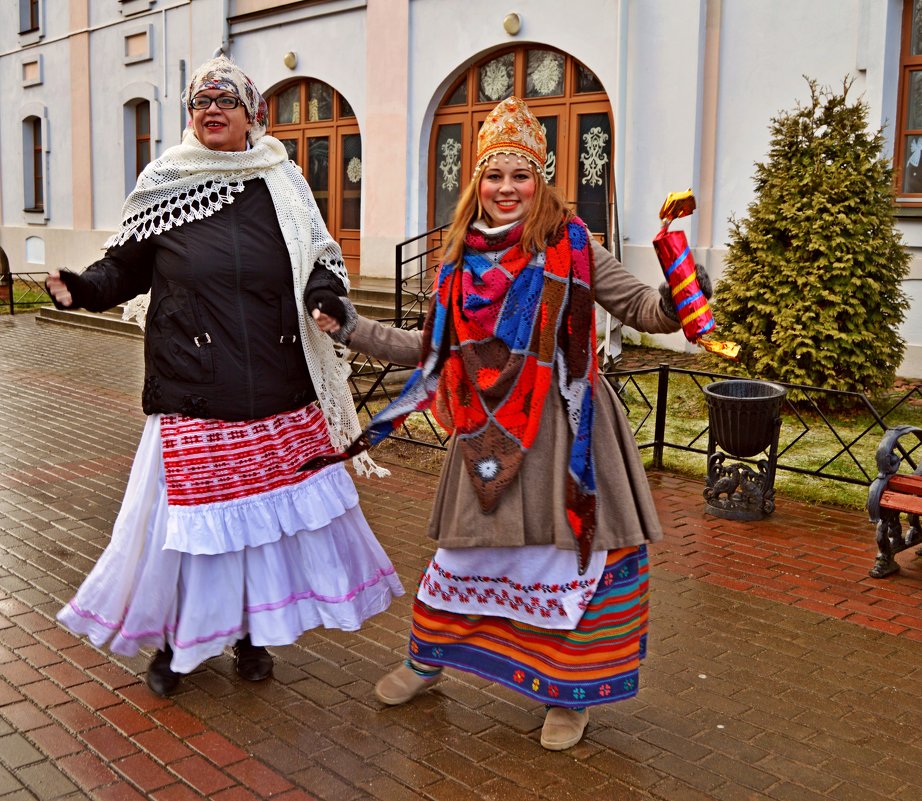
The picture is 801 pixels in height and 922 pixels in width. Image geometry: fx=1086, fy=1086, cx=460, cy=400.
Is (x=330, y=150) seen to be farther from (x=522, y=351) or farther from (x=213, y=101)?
(x=522, y=351)

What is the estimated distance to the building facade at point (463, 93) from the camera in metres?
10.8

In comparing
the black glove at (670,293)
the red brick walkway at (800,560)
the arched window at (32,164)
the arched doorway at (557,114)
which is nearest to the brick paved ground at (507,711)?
the red brick walkway at (800,560)

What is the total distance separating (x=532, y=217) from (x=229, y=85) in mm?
1175

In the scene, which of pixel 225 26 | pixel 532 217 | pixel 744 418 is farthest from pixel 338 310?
pixel 225 26

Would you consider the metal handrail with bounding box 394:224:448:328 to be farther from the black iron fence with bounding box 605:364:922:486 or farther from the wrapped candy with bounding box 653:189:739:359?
the wrapped candy with bounding box 653:189:739:359

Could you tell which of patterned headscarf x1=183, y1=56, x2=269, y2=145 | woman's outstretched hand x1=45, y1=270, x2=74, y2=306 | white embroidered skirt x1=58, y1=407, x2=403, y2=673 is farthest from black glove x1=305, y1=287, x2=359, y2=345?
woman's outstretched hand x1=45, y1=270, x2=74, y2=306

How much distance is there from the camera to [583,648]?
3.42 m

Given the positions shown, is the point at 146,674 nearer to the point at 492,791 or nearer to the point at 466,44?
the point at 492,791

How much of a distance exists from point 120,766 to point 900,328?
8.98 meters

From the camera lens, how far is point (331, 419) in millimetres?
4094

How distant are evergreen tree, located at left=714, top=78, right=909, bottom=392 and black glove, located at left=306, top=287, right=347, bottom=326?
19.7 ft

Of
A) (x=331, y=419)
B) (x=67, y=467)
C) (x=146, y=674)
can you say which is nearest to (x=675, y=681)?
(x=331, y=419)

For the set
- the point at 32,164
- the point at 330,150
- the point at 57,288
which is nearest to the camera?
the point at 57,288

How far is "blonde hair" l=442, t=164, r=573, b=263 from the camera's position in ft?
11.1
